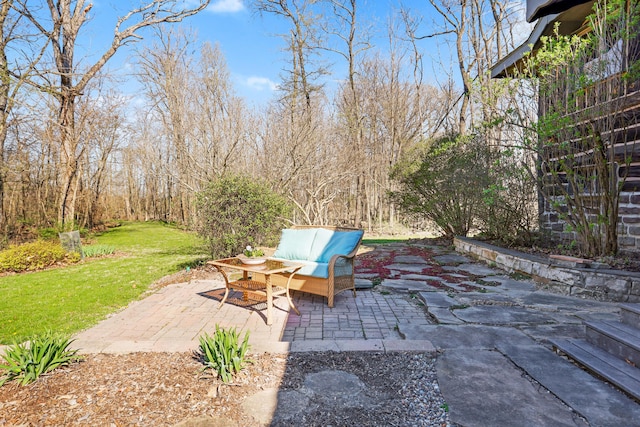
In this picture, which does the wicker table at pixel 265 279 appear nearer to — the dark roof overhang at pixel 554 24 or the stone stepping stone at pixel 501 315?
the stone stepping stone at pixel 501 315

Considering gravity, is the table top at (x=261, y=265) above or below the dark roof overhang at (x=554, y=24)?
below

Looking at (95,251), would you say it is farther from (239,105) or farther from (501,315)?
(501,315)

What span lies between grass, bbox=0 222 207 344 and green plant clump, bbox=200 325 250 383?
1.80 m

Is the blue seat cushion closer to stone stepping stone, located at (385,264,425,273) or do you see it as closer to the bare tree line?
stone stepping stone, located at (385,264,425,273)

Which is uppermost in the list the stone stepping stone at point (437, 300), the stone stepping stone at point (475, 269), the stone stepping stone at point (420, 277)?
the stone stepping stone at point (475, 269)

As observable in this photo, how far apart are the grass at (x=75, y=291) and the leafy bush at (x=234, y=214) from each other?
1.20 meters

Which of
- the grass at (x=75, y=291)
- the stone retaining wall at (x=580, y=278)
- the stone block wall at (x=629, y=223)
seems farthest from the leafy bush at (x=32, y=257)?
the stone block wall at (x=629, y=223)

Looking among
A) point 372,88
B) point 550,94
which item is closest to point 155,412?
point 550,94

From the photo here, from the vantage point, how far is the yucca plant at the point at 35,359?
7.25ft

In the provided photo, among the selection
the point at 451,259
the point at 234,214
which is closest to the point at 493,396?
the point at 234,214

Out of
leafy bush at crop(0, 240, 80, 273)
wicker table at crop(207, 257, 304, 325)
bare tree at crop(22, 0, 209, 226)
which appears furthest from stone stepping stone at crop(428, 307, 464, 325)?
bare tree at crop(22, 0, 209, 226)

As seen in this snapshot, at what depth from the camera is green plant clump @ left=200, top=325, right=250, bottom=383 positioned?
2254mm

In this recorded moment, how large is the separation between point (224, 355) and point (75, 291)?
404cm

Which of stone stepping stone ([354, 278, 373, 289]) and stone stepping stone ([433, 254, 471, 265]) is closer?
stone stepping stone ([354, 278, 373, 289])
